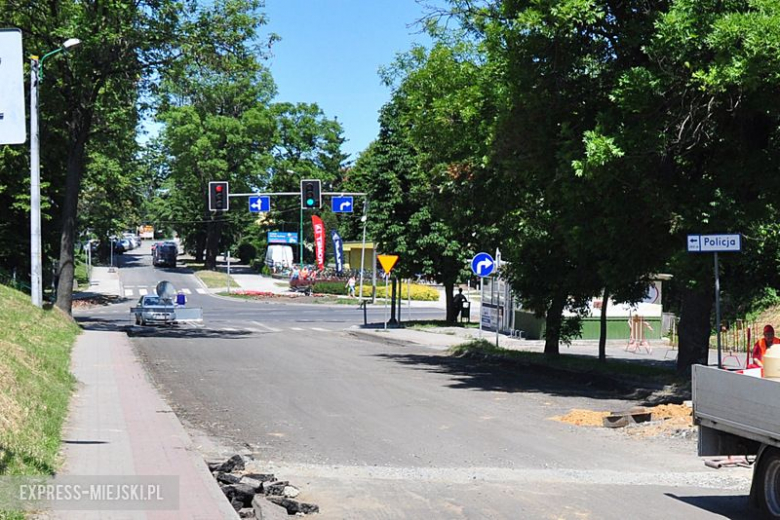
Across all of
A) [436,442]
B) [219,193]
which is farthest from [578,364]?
[219,193]

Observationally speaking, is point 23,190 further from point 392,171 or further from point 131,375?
point 131,375

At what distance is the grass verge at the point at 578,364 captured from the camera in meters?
20.3

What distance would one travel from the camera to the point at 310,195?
41.6 metres

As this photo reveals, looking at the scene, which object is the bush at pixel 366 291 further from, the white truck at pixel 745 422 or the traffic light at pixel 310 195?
the white truck at pixel 745 422

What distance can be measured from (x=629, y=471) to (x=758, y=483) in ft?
8.46

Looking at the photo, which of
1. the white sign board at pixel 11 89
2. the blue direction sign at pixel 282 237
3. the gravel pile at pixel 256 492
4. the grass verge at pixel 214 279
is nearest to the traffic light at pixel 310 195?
the gravel pile at pixel 256 492

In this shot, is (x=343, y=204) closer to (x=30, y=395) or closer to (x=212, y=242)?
(x=30, y=395)

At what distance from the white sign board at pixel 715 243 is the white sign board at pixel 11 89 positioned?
1088 centimetres

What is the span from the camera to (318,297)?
232ft

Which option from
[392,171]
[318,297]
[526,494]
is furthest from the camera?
[318,297]

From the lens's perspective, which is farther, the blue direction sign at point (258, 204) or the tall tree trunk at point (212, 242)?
the tall tree trunk at point (212, 242)

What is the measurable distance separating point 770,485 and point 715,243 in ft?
23.0

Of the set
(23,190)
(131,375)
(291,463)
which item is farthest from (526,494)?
(23,190)

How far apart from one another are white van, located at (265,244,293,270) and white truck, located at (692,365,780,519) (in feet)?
274
